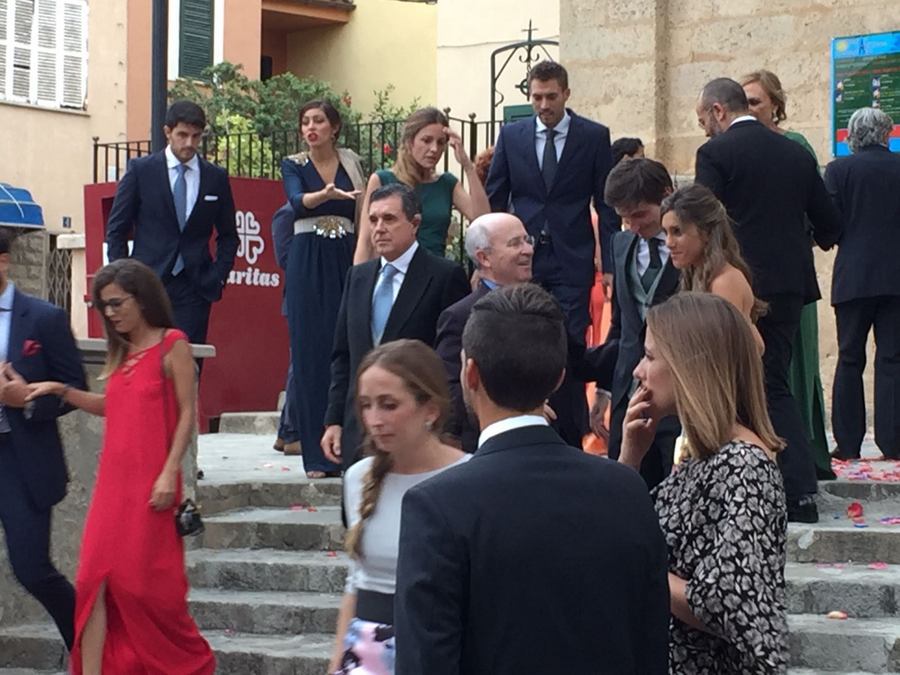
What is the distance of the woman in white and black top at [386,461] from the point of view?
4.46 m

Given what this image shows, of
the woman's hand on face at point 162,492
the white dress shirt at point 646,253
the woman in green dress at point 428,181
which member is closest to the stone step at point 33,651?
the woman's hand on face at point 162,492

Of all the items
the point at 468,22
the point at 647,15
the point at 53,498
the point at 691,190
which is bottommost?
the point at 53,498

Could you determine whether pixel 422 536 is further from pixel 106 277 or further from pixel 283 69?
pixel 283 69

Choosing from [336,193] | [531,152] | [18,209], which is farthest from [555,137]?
[18,209]

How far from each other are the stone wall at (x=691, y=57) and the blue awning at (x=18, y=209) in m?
13.4

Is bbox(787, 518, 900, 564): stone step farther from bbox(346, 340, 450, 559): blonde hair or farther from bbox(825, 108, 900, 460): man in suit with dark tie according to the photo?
bbox(346, 340, 450, 559): blonde hair

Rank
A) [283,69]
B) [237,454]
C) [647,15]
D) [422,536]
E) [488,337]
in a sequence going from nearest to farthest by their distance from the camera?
[422,536]
[488,337]
[237,454]
[647,15]
[283,69]

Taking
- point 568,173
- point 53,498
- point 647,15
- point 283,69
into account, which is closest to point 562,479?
A: point 53,498

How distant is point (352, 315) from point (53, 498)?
1398 millimetres

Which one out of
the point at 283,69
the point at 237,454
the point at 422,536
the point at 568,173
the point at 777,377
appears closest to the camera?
the point at 422,536

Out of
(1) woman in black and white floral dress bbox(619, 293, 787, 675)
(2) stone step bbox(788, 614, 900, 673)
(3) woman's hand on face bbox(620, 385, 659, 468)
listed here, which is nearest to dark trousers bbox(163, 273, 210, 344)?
(2) stone step bbox(788, 614, 900, 673)

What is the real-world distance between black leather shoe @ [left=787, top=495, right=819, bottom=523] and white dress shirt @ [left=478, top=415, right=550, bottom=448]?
4573mm

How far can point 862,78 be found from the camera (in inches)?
471

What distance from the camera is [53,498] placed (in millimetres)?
7191
